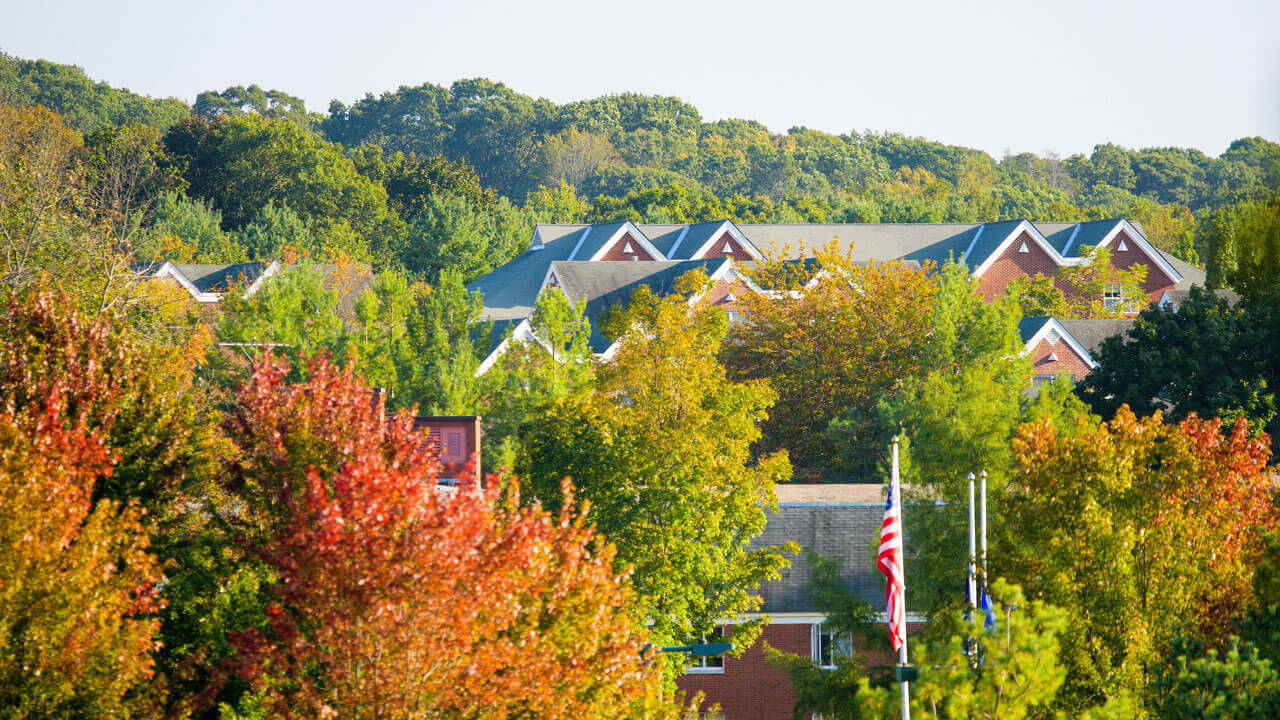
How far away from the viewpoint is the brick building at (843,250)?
6319 cm

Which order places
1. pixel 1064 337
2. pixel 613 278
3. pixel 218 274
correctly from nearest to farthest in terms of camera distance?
pixel 1064 337 < pixel 613 278 < pixel 218 274

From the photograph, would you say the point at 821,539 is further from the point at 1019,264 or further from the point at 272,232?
the point at 272,232

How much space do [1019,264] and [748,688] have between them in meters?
43.1

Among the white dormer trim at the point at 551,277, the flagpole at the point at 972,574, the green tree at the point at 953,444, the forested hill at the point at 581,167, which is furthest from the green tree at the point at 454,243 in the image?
the flagpole at the point at 972,574

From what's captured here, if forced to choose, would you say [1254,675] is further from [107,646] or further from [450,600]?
[107,646]

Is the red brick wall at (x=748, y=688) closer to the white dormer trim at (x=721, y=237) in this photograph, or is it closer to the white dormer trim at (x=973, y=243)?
the white dormer trim at (x=721, y=237)

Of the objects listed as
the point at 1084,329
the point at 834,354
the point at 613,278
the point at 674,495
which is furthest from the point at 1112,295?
the point at 674,495

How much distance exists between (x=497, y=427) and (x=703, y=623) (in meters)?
12.5

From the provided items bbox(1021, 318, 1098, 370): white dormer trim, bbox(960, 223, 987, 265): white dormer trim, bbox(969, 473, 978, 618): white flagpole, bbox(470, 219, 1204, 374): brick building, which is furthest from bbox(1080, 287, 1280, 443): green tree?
bbox(960, 223, 987, 265): white dormer trim

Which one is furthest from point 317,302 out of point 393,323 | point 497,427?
point 497,427

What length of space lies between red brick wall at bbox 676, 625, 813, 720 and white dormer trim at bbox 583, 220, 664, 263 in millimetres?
41756

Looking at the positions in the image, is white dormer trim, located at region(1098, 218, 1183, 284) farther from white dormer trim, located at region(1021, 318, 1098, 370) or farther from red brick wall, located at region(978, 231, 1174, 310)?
white dormer trim, located at region(1021, 318, 1098, 370)

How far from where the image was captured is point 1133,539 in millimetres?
18531

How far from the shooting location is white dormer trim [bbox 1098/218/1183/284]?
6869 cm
